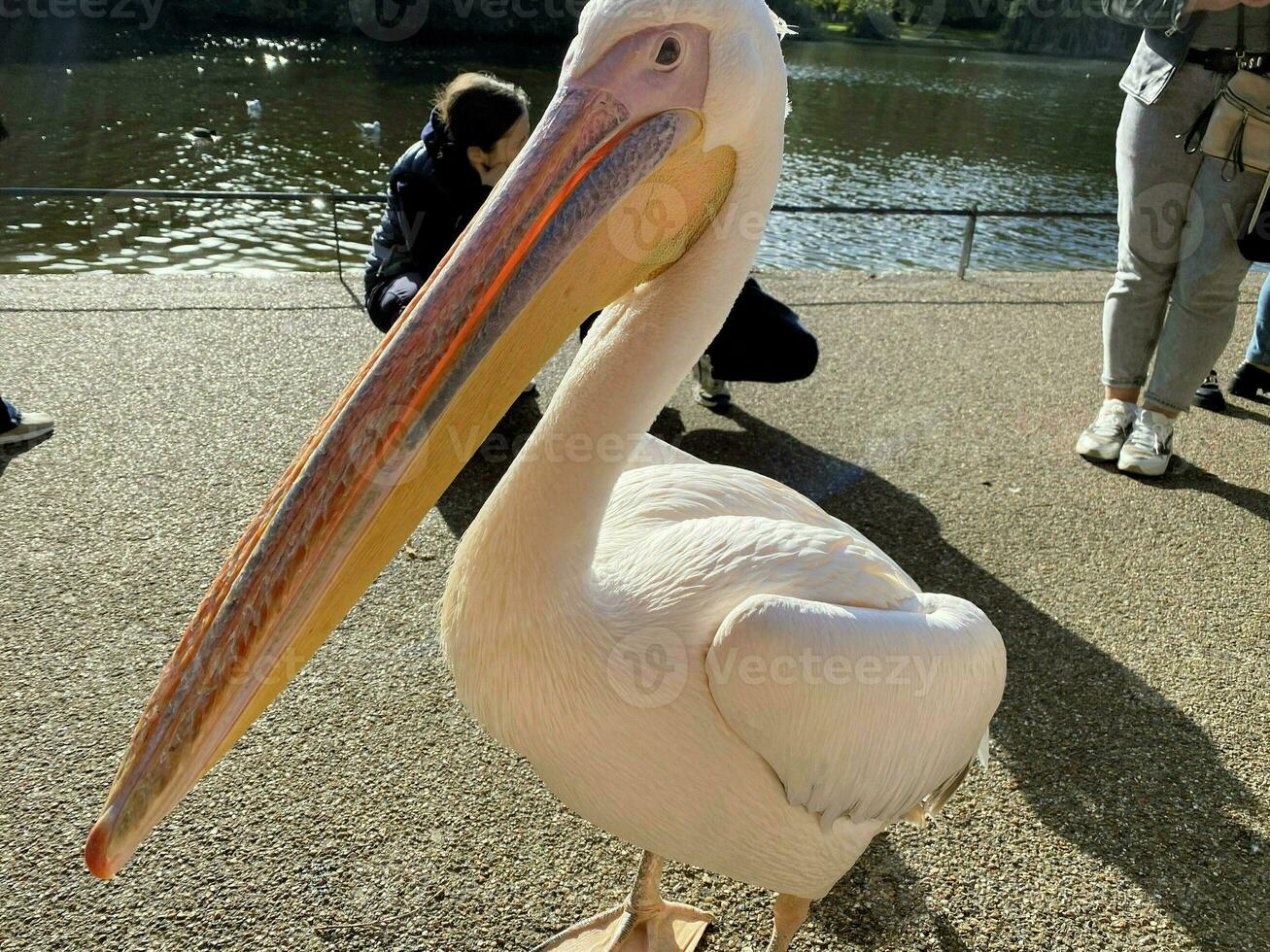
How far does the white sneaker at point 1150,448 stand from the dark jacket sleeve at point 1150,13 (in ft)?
4.67

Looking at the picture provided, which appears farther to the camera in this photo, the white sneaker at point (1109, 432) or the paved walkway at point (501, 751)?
the white sneaker at point (1109, 432)

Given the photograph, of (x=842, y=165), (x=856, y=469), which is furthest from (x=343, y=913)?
(x=842, y=165)

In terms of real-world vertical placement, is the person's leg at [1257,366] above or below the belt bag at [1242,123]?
below

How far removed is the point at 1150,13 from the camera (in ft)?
10.4

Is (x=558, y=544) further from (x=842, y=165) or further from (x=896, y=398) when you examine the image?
(x=842, y=165)

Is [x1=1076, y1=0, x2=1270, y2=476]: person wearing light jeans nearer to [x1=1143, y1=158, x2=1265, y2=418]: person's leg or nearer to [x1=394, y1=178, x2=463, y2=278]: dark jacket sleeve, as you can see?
[x1=1143, y1=158, x2=1265, y2=418]: person's leg

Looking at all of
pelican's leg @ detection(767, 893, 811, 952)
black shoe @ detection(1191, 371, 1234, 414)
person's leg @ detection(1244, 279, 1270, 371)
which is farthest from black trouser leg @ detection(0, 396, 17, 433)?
person's leg @ detection(1244, 279, 1270, 371)

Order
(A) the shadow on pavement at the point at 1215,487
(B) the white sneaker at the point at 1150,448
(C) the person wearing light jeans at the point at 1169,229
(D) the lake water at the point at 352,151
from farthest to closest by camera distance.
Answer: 1. (D) the lake water at the point at 352,151
2. (B) the white sneaker at the point at 1150,448
3. (A) the shadow on pavement at the point at 1215,487
4. (C) the person wearing light jeans at the point at 1169,229

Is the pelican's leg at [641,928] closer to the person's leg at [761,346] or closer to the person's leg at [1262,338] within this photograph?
the person's leg at [761,346]

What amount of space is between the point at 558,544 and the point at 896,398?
10.7 feet

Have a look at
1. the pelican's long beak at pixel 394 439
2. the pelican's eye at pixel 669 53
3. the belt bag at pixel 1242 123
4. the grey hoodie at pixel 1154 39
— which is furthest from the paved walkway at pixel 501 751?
the pelican's eye at pixel 669 53

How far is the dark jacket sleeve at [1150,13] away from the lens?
312 centimetres

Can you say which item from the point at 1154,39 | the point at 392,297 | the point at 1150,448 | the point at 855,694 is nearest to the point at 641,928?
the point at 855,694

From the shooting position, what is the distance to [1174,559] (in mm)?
3213
